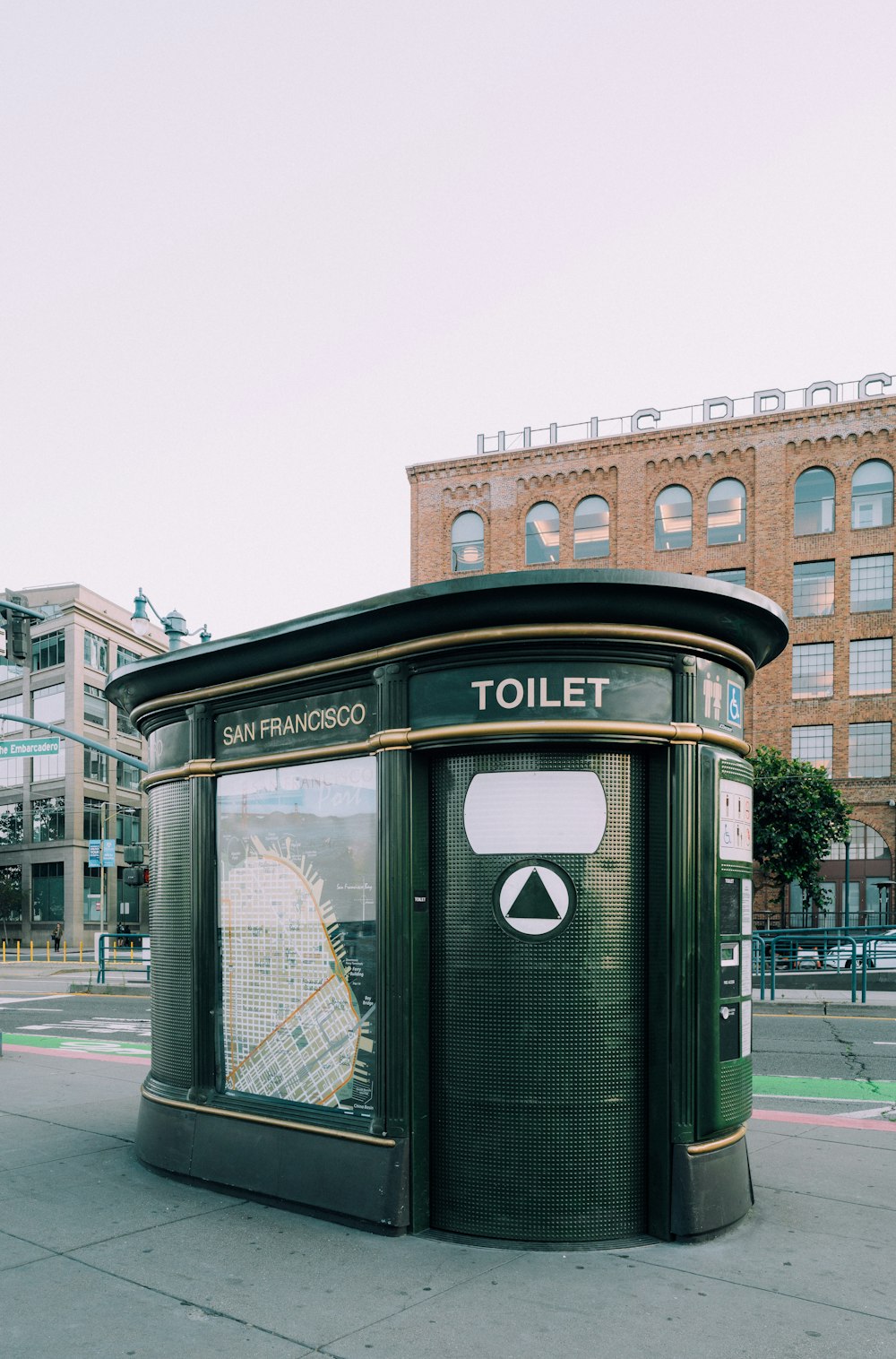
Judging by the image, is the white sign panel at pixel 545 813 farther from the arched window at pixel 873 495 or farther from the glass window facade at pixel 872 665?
the arched window at pixel 873 495

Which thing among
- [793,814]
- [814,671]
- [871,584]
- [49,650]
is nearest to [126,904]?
[49,650]

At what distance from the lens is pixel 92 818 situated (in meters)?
63.9

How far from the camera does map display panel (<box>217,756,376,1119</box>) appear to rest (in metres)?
6.43

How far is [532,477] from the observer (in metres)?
46.6

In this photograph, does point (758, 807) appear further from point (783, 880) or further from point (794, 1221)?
A: point (794, 1221)

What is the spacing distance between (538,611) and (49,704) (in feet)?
209

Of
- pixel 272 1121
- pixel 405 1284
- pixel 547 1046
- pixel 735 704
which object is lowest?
pixel 405 1284

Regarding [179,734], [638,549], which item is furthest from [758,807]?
[179,734]

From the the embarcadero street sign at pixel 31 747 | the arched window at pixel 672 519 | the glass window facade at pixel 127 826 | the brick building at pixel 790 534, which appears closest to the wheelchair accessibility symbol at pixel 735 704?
the the embarcadero street sign at pixel 31 747

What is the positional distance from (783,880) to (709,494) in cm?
1621

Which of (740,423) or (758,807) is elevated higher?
(740,423)

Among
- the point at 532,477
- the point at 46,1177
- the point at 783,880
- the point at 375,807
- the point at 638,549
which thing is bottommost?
the point at 783,880

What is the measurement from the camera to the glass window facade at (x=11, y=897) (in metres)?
61.7

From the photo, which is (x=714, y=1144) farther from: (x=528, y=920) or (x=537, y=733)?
(x=537, y=733)
